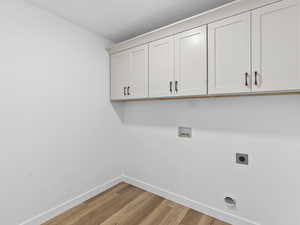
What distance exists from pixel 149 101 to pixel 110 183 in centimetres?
154

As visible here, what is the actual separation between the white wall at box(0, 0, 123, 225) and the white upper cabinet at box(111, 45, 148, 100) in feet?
0.61

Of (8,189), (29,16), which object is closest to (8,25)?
(29,16)

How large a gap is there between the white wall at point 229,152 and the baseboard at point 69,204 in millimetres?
588

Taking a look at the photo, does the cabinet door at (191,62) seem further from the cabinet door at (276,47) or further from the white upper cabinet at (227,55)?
the cabinet door at (276,47)

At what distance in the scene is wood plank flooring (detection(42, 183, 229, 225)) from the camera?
184 centimetres

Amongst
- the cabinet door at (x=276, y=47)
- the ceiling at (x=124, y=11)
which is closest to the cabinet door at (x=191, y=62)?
the ceiling at (x=124, y=11)

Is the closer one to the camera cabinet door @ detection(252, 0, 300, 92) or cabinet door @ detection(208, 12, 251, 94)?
cabinet door @ detection(252, 0, 300, 92)

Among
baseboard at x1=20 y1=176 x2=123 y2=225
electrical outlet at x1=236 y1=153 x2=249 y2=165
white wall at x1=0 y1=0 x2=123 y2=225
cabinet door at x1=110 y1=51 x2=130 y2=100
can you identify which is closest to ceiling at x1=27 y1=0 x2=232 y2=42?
white wall at x1=0 y1=0 x2=123 y2=225

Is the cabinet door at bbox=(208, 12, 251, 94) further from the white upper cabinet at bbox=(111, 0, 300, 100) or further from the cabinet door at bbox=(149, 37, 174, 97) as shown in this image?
the cabinet door at bbox=(149, 37, 174, 97)

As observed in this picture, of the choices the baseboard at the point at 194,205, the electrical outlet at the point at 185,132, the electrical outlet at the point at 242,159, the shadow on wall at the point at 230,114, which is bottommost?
the baseboard at the point at 194,205

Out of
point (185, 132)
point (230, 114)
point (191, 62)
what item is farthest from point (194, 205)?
point (191, 62)

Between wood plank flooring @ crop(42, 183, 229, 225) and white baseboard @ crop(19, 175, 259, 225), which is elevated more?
white baseboard @ crop(19, 175, 259, 225)

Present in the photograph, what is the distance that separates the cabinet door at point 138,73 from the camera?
2.17 metres

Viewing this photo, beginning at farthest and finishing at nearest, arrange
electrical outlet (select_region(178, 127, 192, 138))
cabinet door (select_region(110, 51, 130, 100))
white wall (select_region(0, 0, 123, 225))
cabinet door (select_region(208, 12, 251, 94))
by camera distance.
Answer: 1. cabinet door (select_region(110, 51, 130, 100))
2. electrical outlet (select_region(178, 127, 192, 138))
3. white wall (select_region(0, 0, 123, 225))
4. cabinet door (select_region(208, 12, 251, 94))
